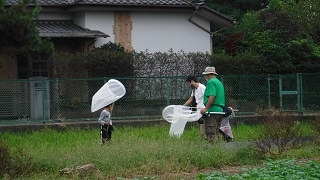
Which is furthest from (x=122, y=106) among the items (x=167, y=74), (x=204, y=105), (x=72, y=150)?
(x=72, y=150)

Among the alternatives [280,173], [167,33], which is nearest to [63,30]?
[167,33]

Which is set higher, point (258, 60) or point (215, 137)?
point (258, 60)

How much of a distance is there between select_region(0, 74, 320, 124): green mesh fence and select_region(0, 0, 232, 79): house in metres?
3.31

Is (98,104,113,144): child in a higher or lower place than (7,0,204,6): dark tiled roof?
lower

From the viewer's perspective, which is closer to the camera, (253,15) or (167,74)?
(167,74)

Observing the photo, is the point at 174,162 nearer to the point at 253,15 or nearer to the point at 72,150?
the point at 72,150

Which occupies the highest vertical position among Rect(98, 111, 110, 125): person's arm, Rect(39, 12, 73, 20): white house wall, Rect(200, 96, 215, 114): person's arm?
Rect(39, 12, 73, 20): white house wall

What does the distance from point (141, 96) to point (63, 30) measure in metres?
4.63

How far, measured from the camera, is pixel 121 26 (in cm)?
2653

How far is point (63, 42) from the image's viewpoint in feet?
84.4

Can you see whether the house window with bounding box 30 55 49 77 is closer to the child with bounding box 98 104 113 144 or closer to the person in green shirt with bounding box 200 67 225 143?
the child with bounding box 98 104 113 144

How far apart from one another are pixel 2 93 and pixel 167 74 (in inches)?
243

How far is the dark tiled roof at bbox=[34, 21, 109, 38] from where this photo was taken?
79.9ft

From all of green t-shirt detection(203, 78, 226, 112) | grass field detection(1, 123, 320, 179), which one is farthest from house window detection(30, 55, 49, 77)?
green t-shirt detection(203, 78, 226, 112)
